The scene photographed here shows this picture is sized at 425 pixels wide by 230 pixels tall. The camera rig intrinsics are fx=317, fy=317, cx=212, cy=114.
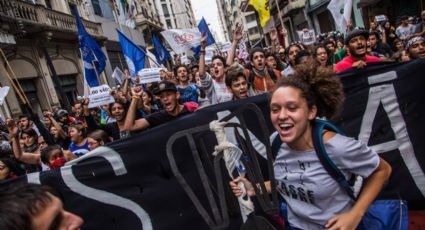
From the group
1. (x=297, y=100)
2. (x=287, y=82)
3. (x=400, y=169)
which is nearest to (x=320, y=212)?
(x=297, y=100)

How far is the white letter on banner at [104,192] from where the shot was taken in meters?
2.61

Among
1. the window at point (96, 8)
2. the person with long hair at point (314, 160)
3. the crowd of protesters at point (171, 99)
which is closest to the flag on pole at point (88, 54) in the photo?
the crowd of protesters at point (171, 99)

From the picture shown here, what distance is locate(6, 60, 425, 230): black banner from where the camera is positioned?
2.62 metres

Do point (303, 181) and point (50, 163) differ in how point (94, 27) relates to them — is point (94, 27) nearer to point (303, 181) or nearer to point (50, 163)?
point (50, 163)

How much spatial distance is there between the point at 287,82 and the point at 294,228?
83cm

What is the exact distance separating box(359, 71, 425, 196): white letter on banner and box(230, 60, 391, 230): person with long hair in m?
1.21

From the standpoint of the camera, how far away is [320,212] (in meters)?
1.63

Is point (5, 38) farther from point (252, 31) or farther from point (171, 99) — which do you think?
point (252, 31)

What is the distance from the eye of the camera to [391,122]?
8.86 feet

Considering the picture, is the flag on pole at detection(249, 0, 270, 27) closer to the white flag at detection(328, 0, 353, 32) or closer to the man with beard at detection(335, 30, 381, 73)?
the white flag at detection(328, 0, 353, 32)

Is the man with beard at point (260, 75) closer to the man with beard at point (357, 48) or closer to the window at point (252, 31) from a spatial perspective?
the man with beard at point (357, 48)

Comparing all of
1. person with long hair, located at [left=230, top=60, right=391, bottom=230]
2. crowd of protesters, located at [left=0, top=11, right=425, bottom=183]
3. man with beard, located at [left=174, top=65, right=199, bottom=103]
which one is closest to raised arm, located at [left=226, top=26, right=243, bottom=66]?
crowd of protesters, located at [left=0, top=11, right=425, bottom=183]

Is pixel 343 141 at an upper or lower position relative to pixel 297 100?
lower

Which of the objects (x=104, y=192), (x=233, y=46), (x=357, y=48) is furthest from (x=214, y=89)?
(x=104, y=192)
